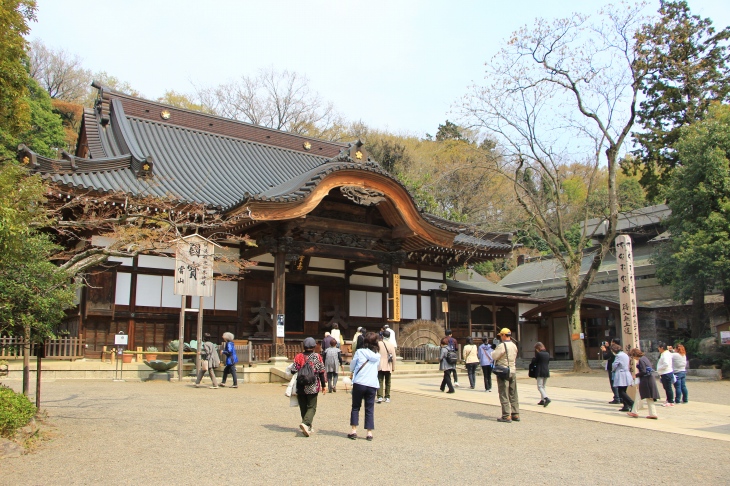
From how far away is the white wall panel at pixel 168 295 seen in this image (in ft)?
55.6

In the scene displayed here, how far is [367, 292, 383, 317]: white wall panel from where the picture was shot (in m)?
21.2

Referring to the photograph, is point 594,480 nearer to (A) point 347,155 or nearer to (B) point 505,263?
(A) point 347,155

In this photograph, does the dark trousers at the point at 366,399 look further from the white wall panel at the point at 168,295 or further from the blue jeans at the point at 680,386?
the white wall panel at the point at 168,295

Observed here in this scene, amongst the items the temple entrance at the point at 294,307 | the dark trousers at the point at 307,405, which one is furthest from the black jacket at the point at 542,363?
the temple entrance at the point at 294,307

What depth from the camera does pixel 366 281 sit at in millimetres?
21312

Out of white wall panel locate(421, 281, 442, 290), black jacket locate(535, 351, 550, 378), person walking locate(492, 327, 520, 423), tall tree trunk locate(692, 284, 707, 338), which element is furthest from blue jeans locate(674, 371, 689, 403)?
tall tree trunk locate(692, 284, 707, 338)

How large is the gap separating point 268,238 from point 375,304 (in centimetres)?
604

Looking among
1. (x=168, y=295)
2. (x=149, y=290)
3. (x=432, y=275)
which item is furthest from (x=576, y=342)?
(x=149, y=290)

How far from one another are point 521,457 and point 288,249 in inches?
450

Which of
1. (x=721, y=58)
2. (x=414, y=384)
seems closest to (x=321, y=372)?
(x=414, y=384)

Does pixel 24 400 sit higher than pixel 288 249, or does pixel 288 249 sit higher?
pixel 288 249

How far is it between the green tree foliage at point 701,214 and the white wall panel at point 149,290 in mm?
18452

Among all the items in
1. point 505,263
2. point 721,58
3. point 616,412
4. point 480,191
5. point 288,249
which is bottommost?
point 616,412

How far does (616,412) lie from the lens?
10.8 m
